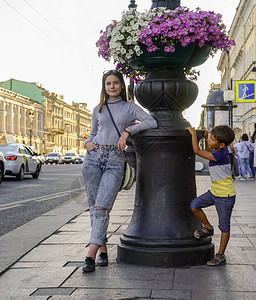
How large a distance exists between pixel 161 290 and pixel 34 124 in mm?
108550

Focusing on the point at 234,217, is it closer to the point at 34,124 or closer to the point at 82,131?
the point at 34,124

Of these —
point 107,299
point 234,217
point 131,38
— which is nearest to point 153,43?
point 131,38

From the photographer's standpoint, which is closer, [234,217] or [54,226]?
[54,226]

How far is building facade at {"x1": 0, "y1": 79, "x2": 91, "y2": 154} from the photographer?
96.3m

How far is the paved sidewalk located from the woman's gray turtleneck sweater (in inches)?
41.3

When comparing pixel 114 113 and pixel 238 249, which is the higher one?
pixel 114 113

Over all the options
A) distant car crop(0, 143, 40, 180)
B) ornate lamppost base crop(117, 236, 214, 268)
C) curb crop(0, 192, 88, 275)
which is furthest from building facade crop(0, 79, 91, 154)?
ornate lamppost base crop(117, 236, 214, 268)

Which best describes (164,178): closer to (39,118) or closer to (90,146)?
(90,146)

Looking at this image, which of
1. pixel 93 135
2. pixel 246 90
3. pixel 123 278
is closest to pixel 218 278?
pixel 123 278

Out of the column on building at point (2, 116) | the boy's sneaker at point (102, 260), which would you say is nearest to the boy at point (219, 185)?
the boy's sneaker at point (102, 260)

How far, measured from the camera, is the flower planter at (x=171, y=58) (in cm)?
482

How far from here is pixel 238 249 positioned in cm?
536

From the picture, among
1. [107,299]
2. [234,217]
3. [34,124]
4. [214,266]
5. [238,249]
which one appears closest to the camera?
[107,299]

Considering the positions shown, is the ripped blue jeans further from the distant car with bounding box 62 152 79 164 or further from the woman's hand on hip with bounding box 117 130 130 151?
the distant car with bounding box 62 152 79 164
